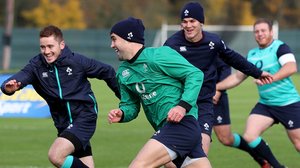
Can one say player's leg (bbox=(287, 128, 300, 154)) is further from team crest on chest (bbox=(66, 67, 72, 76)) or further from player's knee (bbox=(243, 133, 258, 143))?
team crest on chest (bbox=(66, 67, 72, 76))

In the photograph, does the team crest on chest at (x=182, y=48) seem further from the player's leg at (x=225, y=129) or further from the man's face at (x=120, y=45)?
the player's leg at (x=225, y=129)

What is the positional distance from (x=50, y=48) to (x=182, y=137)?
2202 mm

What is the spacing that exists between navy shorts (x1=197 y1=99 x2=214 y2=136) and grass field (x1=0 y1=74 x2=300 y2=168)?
2.61 meters

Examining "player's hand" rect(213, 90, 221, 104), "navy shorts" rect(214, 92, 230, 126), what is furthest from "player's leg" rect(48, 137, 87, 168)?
"navy shorts" rect(214, 92, 230, 126)

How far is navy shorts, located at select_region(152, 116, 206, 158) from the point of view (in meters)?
8.07

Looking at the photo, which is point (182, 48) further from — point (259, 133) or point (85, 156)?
point (259, 133)

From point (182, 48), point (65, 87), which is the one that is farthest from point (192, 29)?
point (65, 87)

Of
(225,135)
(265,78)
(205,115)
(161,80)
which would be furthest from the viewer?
(225,135)

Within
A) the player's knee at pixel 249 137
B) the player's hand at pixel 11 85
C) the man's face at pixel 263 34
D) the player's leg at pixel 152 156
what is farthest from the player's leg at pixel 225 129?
the player's leg at pixel 152 156

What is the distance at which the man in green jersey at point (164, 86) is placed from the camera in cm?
808

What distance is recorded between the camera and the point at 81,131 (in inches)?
387

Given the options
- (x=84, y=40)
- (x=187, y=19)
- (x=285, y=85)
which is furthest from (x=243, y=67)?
(x=84, y=40)

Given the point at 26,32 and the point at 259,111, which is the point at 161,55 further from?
the point at 26,32

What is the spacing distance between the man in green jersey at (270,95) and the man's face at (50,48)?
3.32m
